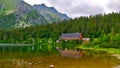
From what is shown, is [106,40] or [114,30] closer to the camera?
[106,40]

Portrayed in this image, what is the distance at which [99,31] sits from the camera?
197250 mm

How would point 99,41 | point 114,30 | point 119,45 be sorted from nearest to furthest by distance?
point 119,45 < point 99,41 < point 114,30

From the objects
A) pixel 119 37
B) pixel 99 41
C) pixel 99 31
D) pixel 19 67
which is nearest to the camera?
pixel 19 67

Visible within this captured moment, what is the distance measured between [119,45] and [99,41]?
3341 centimetres

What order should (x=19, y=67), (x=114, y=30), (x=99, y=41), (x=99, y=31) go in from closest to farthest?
(x=19, y=67)
(x=99, y=41)
(x=114, y=30)
(x=99, y=31)

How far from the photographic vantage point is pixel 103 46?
423 feet

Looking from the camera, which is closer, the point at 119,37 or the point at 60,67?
the point at 60,67

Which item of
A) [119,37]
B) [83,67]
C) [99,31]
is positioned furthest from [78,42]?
[83,67]

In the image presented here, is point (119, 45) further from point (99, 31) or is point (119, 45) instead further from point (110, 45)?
point (99, 31)

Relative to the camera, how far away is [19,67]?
5234 cm

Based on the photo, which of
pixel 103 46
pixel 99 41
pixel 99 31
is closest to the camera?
pixel 103 46

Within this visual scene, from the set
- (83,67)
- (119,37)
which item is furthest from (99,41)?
(83,67)

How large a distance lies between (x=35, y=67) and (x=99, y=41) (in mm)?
99968

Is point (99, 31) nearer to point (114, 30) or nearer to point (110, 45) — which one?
point (114, 30)
